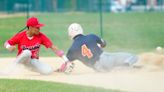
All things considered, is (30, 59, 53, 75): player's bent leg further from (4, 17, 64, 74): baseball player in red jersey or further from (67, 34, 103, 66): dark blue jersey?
(67, 34, 103, 66): dark blue jersey

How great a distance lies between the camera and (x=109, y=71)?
1390cm

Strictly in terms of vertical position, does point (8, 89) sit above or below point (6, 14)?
above

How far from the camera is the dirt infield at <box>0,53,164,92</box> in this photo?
11.5 metres

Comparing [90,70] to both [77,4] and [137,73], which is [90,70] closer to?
[137,73]

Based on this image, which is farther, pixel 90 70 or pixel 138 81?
pixel 90 70

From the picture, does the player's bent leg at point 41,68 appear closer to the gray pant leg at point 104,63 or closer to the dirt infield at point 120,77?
the dirt infield at point 120,77

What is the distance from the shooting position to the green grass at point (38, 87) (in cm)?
1086

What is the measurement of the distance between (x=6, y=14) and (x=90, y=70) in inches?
1436

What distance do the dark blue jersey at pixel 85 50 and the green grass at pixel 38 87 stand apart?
1967 millimetres

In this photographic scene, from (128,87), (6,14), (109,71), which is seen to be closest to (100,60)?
(109,71)

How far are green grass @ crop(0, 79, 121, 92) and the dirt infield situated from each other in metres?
0.53

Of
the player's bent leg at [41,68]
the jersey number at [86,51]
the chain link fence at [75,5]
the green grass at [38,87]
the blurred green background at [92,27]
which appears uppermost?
the green grass at [38,87]

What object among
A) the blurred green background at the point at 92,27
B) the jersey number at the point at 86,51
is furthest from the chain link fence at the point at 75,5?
the jersey number at the point at 86,51

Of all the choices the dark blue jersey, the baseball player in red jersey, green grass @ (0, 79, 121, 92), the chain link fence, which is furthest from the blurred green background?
green grass @ (0, 79, 121, 92)
